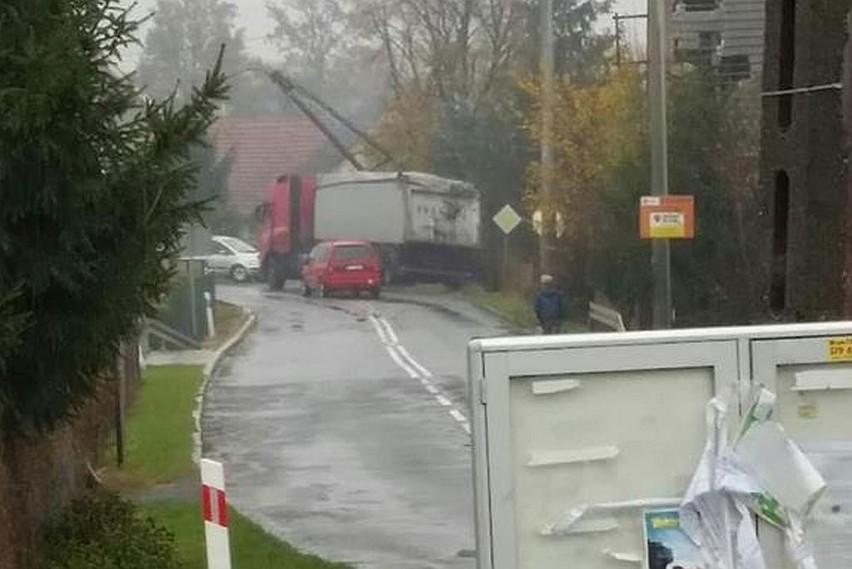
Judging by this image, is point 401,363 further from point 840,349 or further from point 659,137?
point 840,349

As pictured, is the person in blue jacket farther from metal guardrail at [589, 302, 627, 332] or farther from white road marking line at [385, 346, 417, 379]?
white road marking line at [385, 346, 417, 379]

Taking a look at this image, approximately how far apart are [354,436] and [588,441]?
18951 mm

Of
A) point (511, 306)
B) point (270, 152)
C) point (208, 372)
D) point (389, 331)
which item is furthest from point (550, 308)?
point (270, 152)

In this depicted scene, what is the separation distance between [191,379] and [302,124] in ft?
131

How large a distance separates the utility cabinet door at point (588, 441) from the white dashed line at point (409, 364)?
16315mm

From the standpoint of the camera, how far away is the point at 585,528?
5852 millimetres

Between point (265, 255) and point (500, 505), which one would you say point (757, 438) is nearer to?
point (500, 505)

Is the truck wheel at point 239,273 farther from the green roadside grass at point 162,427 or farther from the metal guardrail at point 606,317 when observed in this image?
the green roadside grass at point 162,427

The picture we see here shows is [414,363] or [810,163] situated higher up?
[810,163]

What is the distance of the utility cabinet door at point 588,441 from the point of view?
5809 mm

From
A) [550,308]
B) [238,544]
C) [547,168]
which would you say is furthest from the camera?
[547,168]

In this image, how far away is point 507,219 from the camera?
5212 centimetres

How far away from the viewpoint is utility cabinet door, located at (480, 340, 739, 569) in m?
5.81

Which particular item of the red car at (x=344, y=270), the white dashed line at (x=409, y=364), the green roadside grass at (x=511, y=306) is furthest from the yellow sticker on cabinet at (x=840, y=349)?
the red car at (x=344, y=270)
